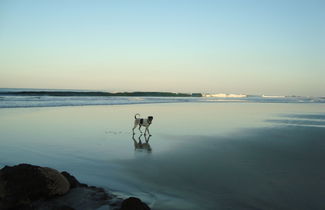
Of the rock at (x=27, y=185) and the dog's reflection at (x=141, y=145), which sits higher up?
the rock at (x=27, y=185)

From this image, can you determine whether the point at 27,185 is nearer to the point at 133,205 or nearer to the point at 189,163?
the point at 133,205

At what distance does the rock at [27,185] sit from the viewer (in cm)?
405

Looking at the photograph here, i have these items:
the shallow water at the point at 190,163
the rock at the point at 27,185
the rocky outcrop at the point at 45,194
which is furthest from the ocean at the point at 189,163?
the rock at the point at 27,185

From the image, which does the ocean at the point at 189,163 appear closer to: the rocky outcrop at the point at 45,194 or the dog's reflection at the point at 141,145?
the dog's reflection at the point at 141,145

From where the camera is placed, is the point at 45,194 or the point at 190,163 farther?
the point at 190,163

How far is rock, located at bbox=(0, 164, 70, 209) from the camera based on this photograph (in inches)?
159

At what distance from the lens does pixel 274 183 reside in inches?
214

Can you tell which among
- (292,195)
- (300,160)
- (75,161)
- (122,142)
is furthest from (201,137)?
(292,195)

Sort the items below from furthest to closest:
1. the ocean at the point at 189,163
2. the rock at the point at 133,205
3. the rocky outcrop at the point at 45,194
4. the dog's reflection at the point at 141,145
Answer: the dog's reflection at the point at 141,145, the ocean at the point at 189,163, the rocky outcrop at the point at 45,194, the rock at the point at 133,205

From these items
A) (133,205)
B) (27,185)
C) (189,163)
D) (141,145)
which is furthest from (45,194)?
(141,145)

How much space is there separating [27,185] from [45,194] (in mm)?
296

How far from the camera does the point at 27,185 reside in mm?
4273

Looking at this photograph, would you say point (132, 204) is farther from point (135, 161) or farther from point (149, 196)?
point (135, 161)

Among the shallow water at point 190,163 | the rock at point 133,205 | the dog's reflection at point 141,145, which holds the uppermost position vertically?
the rock at point 133,205
